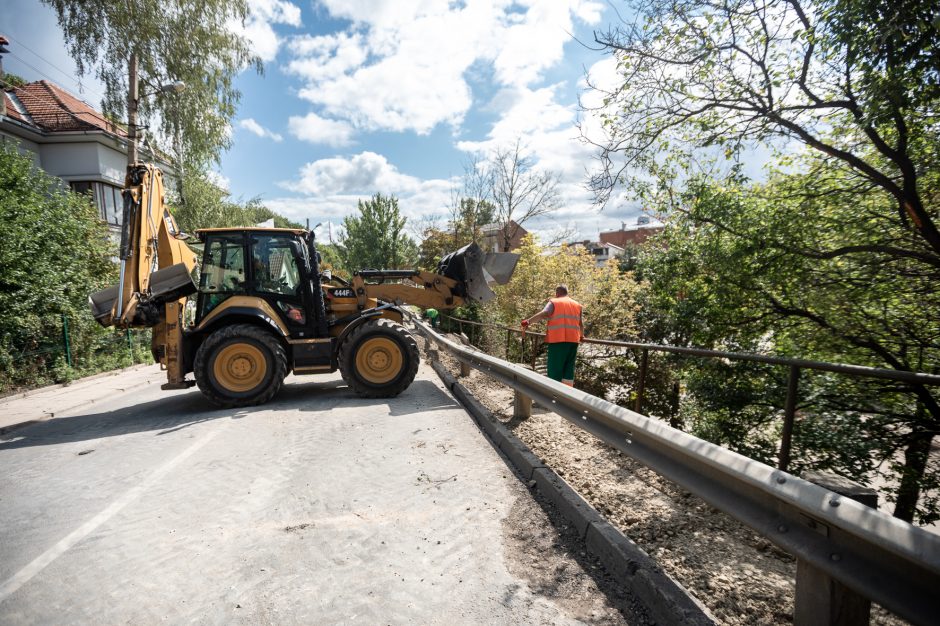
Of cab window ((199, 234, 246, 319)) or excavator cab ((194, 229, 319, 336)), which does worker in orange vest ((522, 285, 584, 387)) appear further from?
cab window ((199, 234, 246, 319))

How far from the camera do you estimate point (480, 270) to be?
882cm

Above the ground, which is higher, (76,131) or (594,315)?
(76,131)

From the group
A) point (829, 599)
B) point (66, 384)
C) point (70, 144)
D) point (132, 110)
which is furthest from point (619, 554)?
point (70, 144)

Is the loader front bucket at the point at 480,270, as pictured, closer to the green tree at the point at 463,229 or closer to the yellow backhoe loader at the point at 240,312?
the yellow backhoe loader at the point at 240,312

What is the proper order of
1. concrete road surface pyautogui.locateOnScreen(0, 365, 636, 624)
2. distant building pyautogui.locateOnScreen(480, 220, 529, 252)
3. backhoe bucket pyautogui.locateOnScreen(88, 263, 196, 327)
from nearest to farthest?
concrete road surface pyautogui.locateOnScreen(0, 365, 636, 624) < backhoe bucket pyautogui.locateOnScreen(88, 263, 196, 327) < distant building pyautogui.locateOnScreen(480, 220, 529, 252)

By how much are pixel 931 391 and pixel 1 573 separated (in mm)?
7219

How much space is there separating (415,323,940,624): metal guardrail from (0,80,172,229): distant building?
74.8 feet

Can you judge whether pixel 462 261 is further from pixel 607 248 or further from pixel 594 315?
pixel 607 248

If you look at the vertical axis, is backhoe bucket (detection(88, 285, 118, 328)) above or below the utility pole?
below

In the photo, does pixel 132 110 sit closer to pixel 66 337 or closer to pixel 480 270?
pixel 66 337

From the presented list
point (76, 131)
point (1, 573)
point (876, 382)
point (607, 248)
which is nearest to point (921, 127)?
point (876, 382)

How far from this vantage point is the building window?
20672 millimetres

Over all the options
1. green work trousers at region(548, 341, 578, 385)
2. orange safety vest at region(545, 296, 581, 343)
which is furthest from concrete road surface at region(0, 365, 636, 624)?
orange safety vest at region(545, 296, 581, 343)

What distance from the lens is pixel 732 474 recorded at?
2.12 metres
